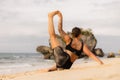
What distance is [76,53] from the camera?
27.1 feet

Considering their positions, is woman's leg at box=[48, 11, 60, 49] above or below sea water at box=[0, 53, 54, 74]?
above

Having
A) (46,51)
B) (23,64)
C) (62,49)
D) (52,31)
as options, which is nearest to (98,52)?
(46,51)

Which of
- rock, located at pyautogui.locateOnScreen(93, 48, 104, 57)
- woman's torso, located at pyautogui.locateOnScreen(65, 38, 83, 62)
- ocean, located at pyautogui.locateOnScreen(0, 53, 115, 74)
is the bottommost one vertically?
rock, located at pyautogui.locateOnScreen(93, 48, 104, 57)

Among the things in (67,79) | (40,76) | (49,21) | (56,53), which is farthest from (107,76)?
(49,21)

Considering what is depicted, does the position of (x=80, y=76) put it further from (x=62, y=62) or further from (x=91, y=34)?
(x=91, y=34)

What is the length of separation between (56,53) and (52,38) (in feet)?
1.21

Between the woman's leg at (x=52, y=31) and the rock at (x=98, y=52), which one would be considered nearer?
the woman's leg at (x=52, y=31)

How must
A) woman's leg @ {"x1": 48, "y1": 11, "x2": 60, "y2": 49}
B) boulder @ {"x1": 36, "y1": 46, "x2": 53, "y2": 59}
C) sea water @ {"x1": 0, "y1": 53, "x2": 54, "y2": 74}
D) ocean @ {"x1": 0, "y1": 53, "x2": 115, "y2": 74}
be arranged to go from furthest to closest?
boulder @ {"x1": 36, "y1": 46, "x2": 53, "y2": 59} < sea water @ {"x1": 0, "y1": 53, "x2": 54, "y2": 74} < ocean @ {"x1": 0, "y1": 53, "x2": 115, "y2": 74} < woman's leg @ {"x1": 48, "y1": 11, "x2": 60, "y2": 49}

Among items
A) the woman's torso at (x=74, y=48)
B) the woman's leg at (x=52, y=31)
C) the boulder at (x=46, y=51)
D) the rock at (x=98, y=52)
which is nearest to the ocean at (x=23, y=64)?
the boulder at (x=46, y=51)

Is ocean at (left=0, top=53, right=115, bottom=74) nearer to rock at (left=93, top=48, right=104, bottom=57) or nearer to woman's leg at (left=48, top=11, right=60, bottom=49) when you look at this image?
woman's leg at (left=48, top=11, right=60, bottom=49)

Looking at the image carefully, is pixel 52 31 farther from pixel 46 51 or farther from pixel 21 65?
pixel 46 51

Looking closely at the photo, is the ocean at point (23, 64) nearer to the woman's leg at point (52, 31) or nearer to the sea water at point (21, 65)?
the sea water at point (21, 65)

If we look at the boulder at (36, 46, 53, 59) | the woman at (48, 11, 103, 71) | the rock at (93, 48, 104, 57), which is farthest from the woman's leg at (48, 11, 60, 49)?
the rock at (93, 48, 104, 57)

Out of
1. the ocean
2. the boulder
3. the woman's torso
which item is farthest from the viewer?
the boulder
